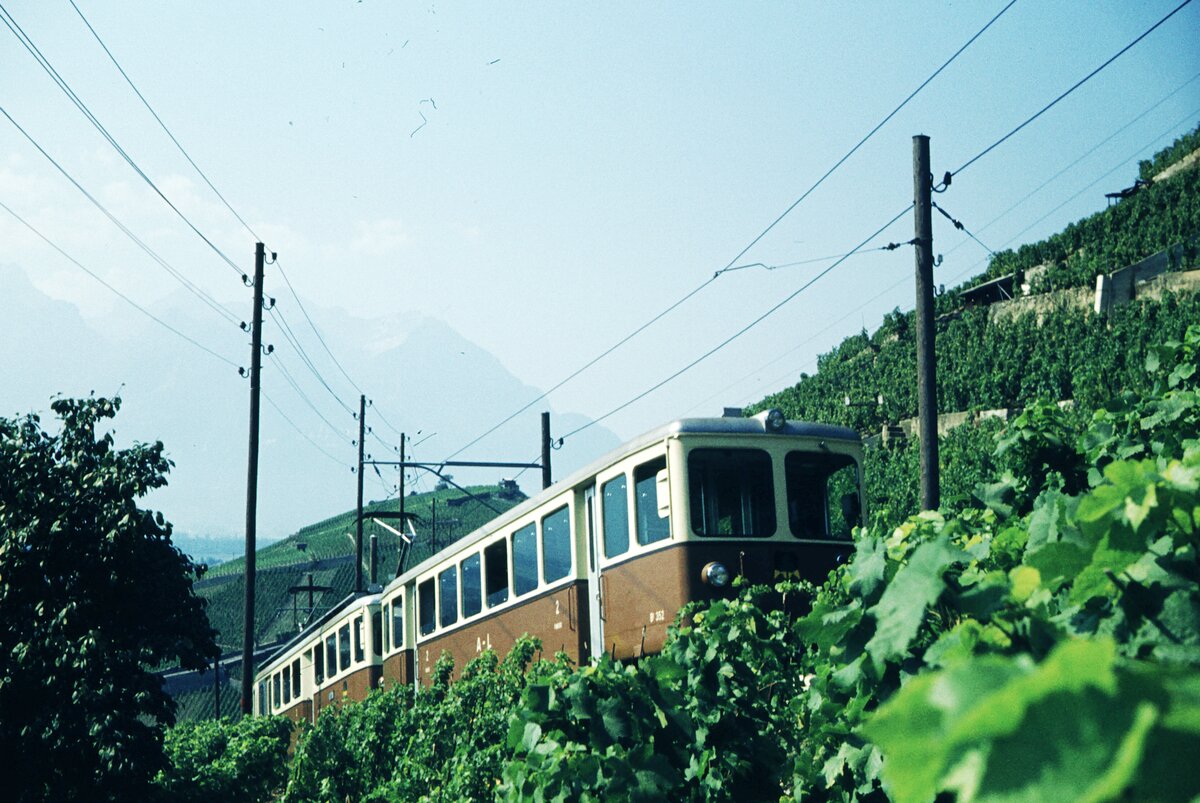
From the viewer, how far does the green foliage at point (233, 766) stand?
12.7 m

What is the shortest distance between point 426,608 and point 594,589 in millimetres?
6562

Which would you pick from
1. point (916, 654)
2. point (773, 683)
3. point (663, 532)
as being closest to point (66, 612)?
point (663, 532)

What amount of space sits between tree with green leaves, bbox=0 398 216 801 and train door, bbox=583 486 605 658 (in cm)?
401

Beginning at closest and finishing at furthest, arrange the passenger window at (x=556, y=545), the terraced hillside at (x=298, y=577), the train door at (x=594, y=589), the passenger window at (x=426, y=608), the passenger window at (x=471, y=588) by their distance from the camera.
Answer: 1. the train door at (x=594, y=589)
2. the passenger window at (x=556, y=545)
3. the passenger window at (x=471, y=588)
4. the passenger window at (x=426, y=608)
5. the terraced hillside at (x=298, y=577)

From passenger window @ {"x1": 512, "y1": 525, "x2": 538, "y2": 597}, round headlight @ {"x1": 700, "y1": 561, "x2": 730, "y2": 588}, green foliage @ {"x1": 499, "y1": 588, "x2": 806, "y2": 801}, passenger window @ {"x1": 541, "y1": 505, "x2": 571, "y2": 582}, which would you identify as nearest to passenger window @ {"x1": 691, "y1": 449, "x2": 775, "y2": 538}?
round headlight @ {"x1": 700, "y1": 561, "x2": 730, "y2": 588}

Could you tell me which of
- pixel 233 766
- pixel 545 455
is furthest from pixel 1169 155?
pixel 233 766

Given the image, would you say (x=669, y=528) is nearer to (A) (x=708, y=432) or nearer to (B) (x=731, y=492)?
(B) (x=731, y=492)

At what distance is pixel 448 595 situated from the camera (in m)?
17.8

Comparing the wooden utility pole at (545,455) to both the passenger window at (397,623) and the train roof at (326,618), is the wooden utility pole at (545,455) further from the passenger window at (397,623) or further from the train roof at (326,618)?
the passenger window at (397,623)

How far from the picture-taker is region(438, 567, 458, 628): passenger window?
57.1 feet

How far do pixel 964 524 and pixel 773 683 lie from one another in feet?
3.97

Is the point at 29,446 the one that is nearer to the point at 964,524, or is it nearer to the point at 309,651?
the point at 964,524

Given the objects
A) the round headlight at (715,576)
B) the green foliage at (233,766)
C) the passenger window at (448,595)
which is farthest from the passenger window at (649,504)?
the passenger window at (448,595)

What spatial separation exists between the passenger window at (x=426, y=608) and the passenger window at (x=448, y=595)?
0.42 meters
